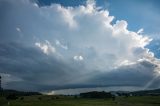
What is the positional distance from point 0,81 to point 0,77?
5.56 metres

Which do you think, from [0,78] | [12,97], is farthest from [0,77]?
[12,97]

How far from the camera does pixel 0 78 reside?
7052 inches

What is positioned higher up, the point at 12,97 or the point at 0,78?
the point at 0,78

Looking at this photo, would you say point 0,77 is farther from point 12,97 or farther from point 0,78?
point 12,97

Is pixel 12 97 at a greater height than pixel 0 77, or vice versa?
pixel 0 77

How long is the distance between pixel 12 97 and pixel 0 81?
1315cm

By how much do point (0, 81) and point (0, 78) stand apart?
464 centimetres

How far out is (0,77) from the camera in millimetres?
178500

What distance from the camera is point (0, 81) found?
183 m

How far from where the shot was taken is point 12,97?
595 feet
